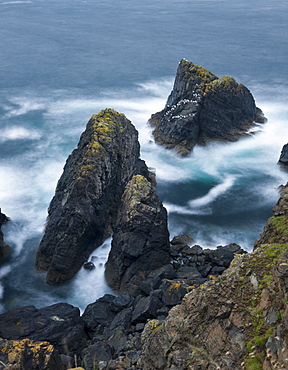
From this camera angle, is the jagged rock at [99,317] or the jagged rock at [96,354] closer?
the jagged rock at [96,354]

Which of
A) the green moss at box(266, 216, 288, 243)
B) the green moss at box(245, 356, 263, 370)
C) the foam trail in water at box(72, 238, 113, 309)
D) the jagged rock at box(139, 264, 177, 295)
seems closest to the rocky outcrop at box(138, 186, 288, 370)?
the green moss at box(245, 356, 263, 370)

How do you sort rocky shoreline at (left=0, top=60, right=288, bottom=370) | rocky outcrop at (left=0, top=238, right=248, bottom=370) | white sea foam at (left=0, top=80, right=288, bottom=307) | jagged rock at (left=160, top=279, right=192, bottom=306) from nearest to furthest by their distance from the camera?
rocky shoreline at (left=0, top=60, right=288, bottom=370) < rocky outcrop at (left=0, top=238, right=248, bottom=370) < jagged rock at (left=160, top=279, right=192, bottom=306) < white sea foam at (left=0, top=80, right=288, bottom=307)

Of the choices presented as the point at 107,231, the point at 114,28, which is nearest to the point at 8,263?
the point at 107,231

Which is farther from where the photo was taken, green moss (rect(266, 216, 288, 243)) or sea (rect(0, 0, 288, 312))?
sea (rect(0, 0, 288, 312))

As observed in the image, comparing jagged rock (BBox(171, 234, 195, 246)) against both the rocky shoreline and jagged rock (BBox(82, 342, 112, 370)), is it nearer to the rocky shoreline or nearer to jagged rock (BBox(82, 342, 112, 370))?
the rocky shoreline

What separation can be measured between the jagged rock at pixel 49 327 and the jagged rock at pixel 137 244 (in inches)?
232

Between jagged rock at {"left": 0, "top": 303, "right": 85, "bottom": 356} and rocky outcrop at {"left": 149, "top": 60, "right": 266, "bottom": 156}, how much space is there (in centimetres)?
3486

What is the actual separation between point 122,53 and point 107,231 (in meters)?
77.7

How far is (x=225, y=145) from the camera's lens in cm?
6309

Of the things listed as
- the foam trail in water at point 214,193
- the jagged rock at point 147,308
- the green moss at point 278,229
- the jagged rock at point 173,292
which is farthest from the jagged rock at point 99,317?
the foam trail in water at point 214,193

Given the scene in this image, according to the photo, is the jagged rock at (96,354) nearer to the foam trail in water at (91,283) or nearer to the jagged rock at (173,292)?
the jagged rock at (173,292)

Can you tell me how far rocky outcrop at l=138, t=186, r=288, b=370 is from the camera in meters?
15.7

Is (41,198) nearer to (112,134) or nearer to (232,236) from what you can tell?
(112,134)

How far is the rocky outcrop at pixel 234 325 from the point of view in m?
15.7
